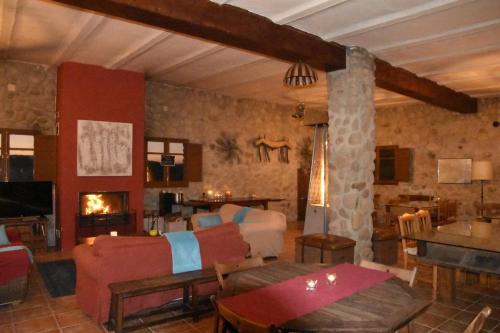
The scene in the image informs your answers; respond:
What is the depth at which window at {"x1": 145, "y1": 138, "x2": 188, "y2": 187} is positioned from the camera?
822 cm

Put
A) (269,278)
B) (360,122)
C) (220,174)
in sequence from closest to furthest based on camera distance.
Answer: (269,278) < (360,122) < (220,174)

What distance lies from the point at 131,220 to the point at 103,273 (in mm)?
3783

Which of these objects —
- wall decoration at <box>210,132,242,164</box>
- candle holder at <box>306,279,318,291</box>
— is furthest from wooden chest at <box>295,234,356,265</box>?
wall decoration at <box>210,132,242,164</box>

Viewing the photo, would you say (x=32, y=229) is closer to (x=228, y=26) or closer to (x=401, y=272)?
(x=228, y=26)

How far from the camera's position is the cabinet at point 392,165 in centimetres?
1027

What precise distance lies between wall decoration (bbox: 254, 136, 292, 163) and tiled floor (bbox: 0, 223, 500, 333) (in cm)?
615

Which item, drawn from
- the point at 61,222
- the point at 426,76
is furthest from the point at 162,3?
the point at 426,76

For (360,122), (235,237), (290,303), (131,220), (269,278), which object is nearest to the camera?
(290,303)

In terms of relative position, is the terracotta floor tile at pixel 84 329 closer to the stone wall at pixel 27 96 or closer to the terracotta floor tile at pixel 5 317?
the terracotta floor tile at pixel 5 317

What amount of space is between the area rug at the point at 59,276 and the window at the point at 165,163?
2663mm

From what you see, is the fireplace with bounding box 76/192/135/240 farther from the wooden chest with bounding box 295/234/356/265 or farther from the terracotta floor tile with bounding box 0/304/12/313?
the wooden chest with bounding box 295/234/356/265

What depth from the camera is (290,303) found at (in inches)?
85.3

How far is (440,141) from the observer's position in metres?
9.77

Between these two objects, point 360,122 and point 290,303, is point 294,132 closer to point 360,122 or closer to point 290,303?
point 360,122
